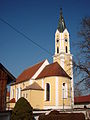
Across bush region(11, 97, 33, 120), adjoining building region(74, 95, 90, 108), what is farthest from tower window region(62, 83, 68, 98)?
bush region(11, 97, 33, 120)

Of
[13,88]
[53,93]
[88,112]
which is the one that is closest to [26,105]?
[88,112]

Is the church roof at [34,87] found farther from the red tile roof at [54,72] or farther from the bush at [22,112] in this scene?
the bush at [22,112]

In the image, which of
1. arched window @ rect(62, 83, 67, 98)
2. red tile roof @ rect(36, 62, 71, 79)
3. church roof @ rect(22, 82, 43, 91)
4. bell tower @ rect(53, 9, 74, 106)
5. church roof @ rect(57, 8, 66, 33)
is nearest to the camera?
arched window @ rect(62, 83, 67, 98)

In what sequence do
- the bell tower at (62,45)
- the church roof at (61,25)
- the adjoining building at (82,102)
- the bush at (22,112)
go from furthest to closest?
the church roof at (61,25) → the adjoining building at (82,102) → the bell tower at (62,45) → the bush at (22,112)

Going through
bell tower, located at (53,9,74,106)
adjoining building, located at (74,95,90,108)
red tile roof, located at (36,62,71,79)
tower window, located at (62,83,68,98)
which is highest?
bell tower, located at (53,9,74,106)

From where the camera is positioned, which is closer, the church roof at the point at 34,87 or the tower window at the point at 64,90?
the tower window at the point at 64,90

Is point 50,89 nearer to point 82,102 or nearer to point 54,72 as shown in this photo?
point 54,72

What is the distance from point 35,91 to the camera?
123ft

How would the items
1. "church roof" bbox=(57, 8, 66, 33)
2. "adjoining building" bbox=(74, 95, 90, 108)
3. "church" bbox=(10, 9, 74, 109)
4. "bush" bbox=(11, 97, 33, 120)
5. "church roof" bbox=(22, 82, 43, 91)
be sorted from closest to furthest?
"bush" bbox=(11, 97, 33, 120) < "church" bbox=(10, 9, 74, 109) < "church roof" bbox=(22, 82, 43, 91) < "adjoining building" bbox=(74, 95, 90, 108) < "church roof" bbox=(57, 8, 66, 33)

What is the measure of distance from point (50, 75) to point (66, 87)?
12.4 feet

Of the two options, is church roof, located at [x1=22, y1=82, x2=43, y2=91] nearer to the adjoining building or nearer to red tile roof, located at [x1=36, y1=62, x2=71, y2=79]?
red tile roof, located at [x1=36, y1=62, x2=71, y2=79]

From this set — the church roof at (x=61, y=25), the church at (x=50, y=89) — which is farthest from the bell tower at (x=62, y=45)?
the church at (x=50, y=89)

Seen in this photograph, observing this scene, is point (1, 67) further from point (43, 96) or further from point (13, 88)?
point (13, 88)

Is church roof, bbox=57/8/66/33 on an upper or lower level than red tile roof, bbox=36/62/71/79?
upper
